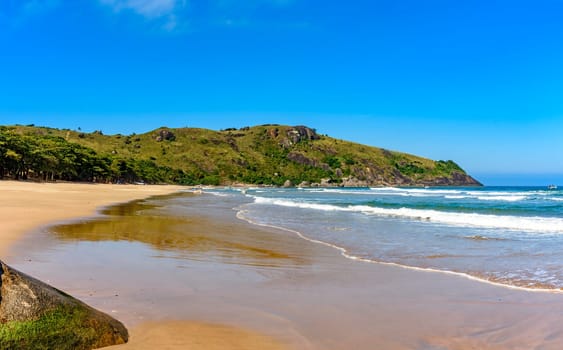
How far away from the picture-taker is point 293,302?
641 cm

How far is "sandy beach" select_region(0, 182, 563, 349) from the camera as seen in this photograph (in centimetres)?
484

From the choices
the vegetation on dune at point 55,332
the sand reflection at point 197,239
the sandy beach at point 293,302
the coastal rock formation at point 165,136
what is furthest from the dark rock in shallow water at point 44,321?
the coastal rock formation at point 165,136

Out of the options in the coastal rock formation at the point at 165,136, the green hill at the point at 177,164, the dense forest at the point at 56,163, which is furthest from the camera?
the coastal rock formation at the point at 165,136

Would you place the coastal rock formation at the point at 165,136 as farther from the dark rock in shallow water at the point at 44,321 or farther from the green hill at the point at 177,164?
the dark rock in shallow water at the point at 44,321

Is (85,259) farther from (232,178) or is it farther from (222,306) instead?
(232,178)

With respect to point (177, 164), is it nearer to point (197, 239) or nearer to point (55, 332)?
point (197, 239)

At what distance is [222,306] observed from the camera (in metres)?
6.05

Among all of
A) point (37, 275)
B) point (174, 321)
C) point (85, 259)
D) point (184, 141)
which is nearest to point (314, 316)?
point (174, 321)

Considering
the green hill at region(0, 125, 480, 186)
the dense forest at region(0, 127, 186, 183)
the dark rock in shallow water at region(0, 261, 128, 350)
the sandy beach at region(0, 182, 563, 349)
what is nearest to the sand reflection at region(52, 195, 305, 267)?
Result: the sandy beach at region(0, 182, 563, 349)

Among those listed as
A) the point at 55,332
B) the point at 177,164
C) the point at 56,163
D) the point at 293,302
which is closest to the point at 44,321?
the point at 55,332

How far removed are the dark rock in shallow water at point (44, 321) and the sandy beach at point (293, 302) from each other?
370 millimetres

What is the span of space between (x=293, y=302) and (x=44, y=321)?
3387 millimetres

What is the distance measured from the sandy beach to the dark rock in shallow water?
37 centimetres

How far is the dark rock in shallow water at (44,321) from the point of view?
3858 mm
